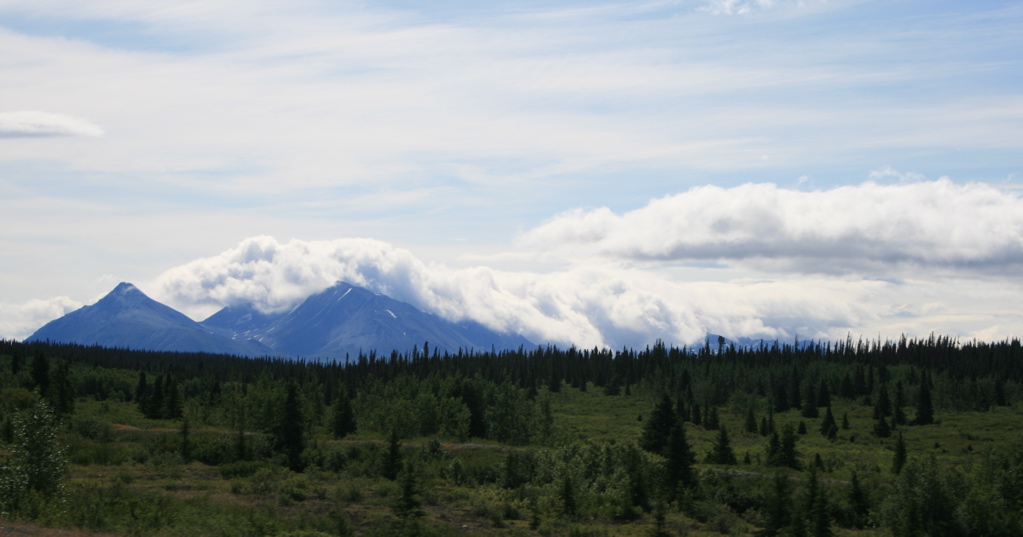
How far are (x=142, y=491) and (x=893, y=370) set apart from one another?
156557mm

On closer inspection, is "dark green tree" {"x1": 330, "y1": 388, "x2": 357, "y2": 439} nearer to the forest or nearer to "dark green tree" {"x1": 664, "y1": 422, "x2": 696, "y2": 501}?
the forest

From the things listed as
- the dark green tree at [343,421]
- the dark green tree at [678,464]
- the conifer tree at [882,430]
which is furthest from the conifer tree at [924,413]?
the dark green tree at [343,421]

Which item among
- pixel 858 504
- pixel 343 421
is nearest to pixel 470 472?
pixel 858 504

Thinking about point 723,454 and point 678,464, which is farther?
point 723,454

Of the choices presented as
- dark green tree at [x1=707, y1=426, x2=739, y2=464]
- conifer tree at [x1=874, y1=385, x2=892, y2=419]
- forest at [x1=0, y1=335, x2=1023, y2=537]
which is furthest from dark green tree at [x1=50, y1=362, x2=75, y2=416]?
conifer tree at [x1=874, y1=385, x2=892, y2=419]

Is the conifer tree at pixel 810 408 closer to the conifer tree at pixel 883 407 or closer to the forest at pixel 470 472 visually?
the conifer tree at pixel 883 407

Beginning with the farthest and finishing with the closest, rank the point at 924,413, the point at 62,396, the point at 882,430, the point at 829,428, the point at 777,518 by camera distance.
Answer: the point at 924,413 → the point at 882,430 → the point at 829,428 → the point at 62,396 → the point at 777,518

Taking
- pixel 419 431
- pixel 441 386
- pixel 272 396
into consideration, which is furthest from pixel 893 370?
pixel 272 396

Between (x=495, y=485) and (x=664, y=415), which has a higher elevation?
(x=664, y=415)

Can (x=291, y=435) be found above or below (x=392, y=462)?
above

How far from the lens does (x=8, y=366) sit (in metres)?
140

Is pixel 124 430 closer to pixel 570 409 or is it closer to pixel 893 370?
pixel 570 409

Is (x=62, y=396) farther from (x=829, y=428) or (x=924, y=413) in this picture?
(x=924, y=413)

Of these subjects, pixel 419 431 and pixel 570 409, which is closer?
pixel 419 431
